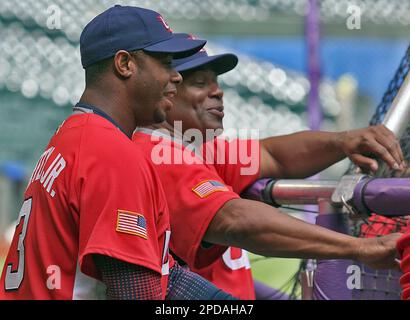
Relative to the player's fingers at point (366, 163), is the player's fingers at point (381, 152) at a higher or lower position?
higher

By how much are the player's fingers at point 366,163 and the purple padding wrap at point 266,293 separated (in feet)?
3.23

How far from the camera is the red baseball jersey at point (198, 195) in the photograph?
2.88 m

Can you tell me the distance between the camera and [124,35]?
96.8 inches

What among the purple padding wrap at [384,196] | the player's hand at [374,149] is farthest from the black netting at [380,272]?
the purple padding wrap at [384,196]

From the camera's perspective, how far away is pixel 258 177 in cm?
341

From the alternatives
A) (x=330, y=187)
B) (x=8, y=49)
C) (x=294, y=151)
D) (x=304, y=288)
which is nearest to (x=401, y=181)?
(x=330, y=187)

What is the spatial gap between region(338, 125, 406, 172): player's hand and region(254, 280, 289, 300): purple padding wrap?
35.3 inches

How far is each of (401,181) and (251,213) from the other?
0.45 metres

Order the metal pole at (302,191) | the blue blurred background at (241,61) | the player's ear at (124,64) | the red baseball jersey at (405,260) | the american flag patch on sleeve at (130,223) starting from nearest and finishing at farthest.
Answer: the red baseball jersey at (405,260)
the american flag patch on sleeve at (130,223)
the player's ear at (124,64)
the metal pole at (302,191)
the blue blurred background at (241,61)

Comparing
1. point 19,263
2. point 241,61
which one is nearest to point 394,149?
point 19,263

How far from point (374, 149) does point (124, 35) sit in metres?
0.92

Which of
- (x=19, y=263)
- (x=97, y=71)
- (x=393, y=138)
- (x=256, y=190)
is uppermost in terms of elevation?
(x=97, y=71)

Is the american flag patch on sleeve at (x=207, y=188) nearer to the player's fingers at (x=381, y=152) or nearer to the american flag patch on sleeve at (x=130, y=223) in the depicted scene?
the player's fingers at (x=381, y=152)

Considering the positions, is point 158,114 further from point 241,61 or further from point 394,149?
point 241,61
